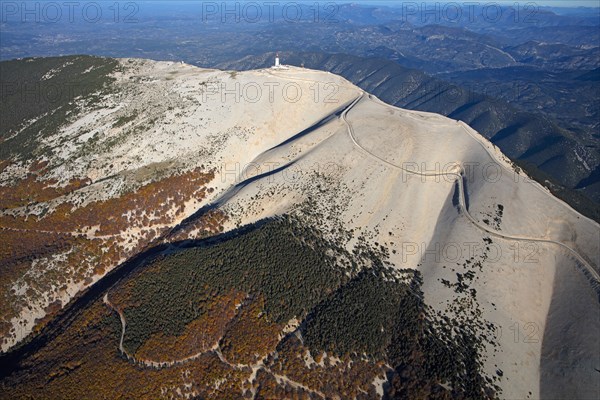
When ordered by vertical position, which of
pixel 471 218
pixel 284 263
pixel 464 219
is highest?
pixel 471 218

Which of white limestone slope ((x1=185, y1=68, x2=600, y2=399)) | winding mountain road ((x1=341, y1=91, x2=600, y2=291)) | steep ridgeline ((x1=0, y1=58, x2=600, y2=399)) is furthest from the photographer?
winding mountain road ((x1=341, y1=91, x2=600, y2=291))

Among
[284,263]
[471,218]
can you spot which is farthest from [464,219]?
[284,263]

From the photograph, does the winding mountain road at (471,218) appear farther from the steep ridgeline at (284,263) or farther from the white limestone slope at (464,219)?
the steep ridgeline at (284,263)

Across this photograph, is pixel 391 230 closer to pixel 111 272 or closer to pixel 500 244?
pixel 500 244

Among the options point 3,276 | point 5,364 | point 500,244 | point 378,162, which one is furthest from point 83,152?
point 500,244

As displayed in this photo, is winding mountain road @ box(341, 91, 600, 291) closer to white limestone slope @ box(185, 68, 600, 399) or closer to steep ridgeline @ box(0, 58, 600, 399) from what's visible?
white limestone slope @ box(185, 68, 600, 399)

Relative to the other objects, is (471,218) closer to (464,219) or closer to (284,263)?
(464,219)

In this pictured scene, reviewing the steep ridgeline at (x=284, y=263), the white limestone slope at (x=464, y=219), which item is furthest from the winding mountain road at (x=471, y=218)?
the steep ridgeline at (x=284, y=263)

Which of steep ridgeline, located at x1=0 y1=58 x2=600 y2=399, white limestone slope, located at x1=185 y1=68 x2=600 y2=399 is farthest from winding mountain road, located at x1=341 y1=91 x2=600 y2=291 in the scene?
steep ridgeline, located at x1=0 y1=58 x2=600 y2=399
